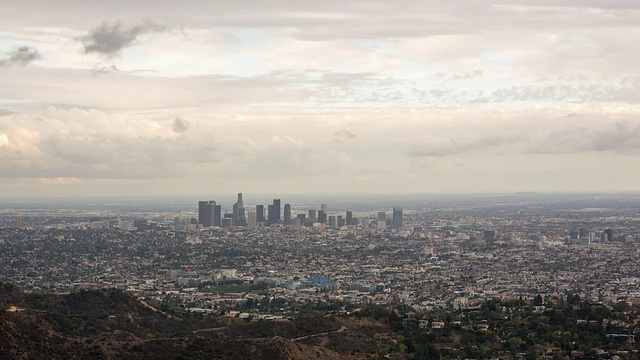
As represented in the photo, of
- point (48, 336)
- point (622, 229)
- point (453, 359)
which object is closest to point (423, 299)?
point (453, 359)

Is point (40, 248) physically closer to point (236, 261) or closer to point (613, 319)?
point (236, 261)

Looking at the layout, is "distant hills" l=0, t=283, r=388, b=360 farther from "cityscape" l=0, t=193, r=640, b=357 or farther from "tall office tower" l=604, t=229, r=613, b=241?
"tall office tower" l=604, t=229, r=613, b=241

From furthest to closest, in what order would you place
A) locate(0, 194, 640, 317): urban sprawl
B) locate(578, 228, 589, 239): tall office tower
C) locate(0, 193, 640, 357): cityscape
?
locate(578, 228, 589, 239): tall office tower → locate(0, 194, 640, 317): urban sprawl → locate(0, 193, 640, 357): cityscape

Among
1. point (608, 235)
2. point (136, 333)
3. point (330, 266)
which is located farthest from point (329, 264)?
point (136, 333)

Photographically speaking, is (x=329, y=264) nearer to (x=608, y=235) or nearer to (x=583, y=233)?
(x=583, y=233)

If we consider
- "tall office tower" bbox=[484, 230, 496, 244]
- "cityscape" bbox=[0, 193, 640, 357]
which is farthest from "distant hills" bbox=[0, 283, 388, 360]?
"tall office tower" bbox=[484, 230, 496, 244]

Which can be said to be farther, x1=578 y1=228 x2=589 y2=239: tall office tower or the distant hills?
x1=578 y1=228 x2=589 y2=239: tall office tower

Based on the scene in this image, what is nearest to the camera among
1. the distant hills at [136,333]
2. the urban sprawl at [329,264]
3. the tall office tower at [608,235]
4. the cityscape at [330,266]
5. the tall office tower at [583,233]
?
the distant hills at [136,333]

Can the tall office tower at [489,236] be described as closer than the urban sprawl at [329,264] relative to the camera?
No

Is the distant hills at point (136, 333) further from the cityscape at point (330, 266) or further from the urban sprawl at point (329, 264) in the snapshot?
the urban sprawl at point (329, 264)

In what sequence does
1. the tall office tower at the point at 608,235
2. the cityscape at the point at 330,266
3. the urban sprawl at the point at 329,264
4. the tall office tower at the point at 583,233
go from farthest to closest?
the tall office tower at the point at 583,233
the tall office tower at the point at 608,235
the urban sprawl at the point at 329,264
the cityscape at the point at 330,266

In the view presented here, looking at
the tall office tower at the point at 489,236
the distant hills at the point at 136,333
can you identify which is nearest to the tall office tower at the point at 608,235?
the tall office tower at the point at 489,236
